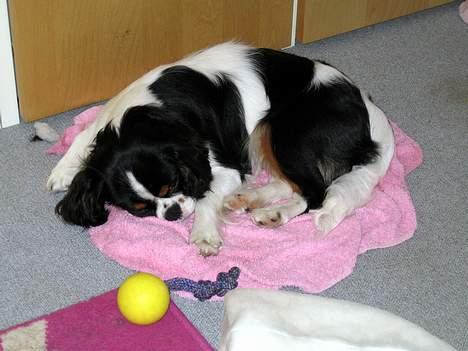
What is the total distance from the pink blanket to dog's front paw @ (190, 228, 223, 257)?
2cm

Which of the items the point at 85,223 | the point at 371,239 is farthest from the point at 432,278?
the point at 85,223

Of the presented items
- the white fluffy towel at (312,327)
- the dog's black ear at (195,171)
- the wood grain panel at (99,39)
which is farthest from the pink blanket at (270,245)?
the wood grain panel at (99,39)

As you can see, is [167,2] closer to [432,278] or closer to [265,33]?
[265,33]

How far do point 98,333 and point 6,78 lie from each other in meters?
1.37

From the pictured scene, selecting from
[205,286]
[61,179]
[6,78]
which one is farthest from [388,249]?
[6,78]

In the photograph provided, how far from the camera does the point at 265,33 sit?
377cm

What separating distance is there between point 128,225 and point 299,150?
25.6 inches

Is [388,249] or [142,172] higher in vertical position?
[142,172]

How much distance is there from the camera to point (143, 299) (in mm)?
2137

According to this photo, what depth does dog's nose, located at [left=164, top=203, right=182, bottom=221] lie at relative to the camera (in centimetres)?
250

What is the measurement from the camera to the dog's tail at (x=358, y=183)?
2.56m

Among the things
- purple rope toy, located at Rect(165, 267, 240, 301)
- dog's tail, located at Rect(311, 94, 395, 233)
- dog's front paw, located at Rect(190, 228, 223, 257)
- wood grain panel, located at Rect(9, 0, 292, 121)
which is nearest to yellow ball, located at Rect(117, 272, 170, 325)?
purple rope toy, located at Rect(165, 267, 240, 301)

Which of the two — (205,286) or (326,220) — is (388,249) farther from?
(205,286)

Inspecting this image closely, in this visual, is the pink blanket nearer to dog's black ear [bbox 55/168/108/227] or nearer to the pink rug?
dog's black ear [bbox 55/168/108/227]
